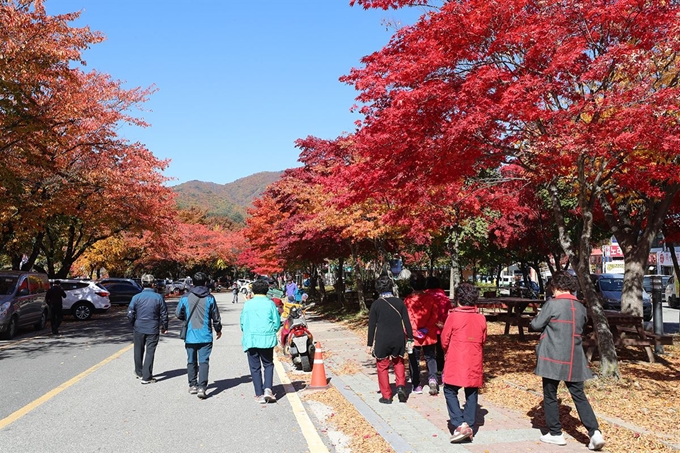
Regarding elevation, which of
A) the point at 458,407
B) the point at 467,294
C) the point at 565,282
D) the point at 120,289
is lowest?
the point at 458,407

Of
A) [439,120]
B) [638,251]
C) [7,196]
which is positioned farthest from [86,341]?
[638,251]

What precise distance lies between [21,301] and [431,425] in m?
14.3

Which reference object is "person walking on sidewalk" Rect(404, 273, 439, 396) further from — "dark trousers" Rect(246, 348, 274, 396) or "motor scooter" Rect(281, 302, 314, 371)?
"motor scooter" Rect(281, 302, 314, 371)

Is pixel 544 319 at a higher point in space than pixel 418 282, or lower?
lower

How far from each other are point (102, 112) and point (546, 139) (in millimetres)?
18189

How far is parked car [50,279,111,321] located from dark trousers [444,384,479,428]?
69.5 feet

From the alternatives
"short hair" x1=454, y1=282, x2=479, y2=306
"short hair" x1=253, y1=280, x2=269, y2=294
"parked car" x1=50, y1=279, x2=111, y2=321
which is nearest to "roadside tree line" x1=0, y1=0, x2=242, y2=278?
"parked car" x1=50, y1=279, x2=111, y2=321

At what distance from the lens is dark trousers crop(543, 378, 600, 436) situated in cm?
538

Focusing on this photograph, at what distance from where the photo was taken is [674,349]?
12.2 m

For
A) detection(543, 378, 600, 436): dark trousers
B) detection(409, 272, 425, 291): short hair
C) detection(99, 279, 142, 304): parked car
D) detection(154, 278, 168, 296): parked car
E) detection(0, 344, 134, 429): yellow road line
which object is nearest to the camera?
detection(543, 378, 600, 436): dark trousers

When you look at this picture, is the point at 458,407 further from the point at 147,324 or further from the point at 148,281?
the point at 148,281

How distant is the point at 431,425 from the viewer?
6.25 m

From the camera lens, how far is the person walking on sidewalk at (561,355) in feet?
17.9

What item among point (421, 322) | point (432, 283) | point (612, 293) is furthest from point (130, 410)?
point (612, 293)
